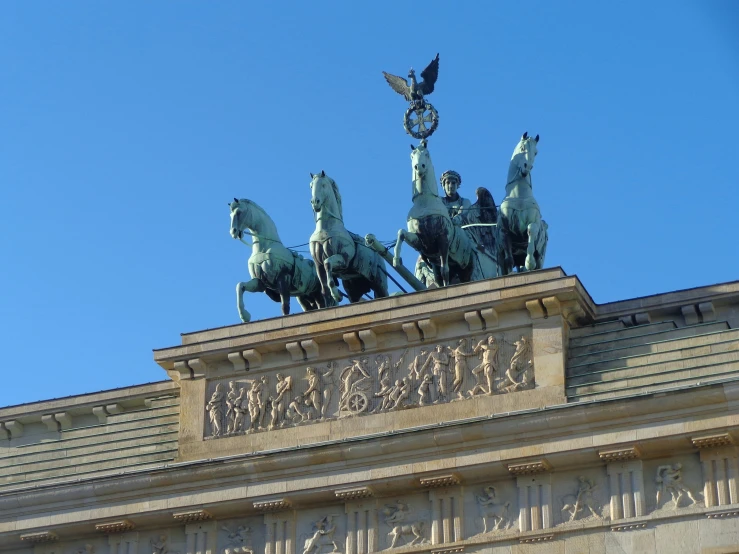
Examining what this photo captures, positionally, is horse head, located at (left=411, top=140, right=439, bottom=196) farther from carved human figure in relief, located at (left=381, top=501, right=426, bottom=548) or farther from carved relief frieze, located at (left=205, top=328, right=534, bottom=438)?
carved human figure in relief, located at (left=381, top=501, right=426, bottom=548)

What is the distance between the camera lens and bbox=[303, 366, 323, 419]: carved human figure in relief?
32.3m

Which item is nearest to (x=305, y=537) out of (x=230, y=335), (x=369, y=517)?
(x=369, y=517)

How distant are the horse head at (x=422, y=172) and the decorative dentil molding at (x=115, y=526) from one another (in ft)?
24.1

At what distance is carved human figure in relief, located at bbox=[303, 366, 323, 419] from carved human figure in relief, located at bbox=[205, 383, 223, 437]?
1554mm

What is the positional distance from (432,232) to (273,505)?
18.1ft

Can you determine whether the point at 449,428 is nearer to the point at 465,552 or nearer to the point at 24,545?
the point at 465,552

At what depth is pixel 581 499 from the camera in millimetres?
29719

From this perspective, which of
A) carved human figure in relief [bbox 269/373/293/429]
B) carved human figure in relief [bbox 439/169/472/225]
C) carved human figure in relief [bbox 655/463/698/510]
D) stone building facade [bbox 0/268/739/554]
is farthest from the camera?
carved human figure in relief [bbox 439/169/472/225]

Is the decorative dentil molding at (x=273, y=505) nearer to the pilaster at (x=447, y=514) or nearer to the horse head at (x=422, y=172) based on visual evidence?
the pilaster at (x=447, y=514)

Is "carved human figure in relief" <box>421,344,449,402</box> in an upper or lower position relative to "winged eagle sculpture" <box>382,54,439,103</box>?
lower

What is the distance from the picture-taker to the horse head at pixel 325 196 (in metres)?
34.7

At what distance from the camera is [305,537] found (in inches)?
1235

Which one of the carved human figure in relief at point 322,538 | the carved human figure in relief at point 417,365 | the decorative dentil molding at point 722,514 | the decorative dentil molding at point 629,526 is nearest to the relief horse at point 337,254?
the carved human figure in relief at point 417,365

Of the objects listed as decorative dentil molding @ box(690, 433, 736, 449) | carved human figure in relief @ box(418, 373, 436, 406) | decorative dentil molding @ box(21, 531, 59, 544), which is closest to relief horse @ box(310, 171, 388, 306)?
carved human figure in relief @ box(418, 373, 436, 406)
